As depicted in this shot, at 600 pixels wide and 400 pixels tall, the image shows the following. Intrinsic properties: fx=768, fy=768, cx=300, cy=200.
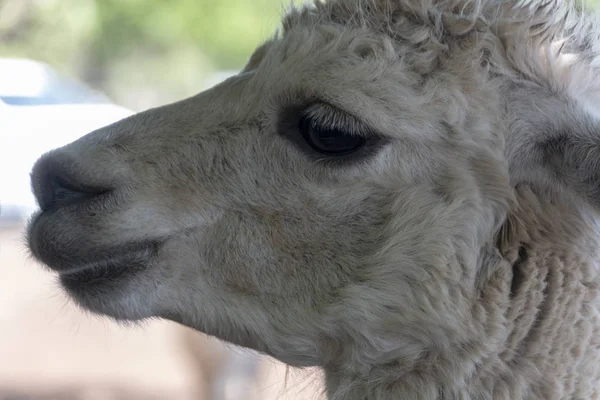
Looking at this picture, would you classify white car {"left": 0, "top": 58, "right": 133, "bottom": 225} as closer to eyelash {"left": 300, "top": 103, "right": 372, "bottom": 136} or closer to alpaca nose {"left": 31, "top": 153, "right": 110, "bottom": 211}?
alpaca nose {"left": 31, "top": 153, "right": 110, "bottom": 211}

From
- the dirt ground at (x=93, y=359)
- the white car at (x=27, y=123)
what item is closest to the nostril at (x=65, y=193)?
the white car at (x=27, y=123)

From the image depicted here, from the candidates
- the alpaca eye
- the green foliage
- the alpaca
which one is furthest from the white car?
the green foliage

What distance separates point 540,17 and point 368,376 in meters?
0.81

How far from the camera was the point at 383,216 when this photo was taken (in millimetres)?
1487

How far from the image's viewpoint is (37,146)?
10.1 ft

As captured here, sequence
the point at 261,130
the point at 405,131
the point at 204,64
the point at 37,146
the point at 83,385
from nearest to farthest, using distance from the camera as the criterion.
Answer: the point at 405,131, the point at 261,130, the point at 37,146, the point at 83,385, the point at 204,64

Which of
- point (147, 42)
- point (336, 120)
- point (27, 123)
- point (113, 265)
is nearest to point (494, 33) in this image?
point (336, 120)

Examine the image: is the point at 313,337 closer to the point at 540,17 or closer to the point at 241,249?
the point at 241,249

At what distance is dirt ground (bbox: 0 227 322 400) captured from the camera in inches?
142

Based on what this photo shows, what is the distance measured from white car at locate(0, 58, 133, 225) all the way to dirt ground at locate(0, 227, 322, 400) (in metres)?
0.44

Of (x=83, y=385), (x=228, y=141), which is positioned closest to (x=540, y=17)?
(x=228, y=141)

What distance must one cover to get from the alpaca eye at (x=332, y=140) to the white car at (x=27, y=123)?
1.14m

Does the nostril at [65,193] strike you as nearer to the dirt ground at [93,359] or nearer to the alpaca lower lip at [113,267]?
the alpaca lower lip at [113,267]

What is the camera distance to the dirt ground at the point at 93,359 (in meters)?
3.61
